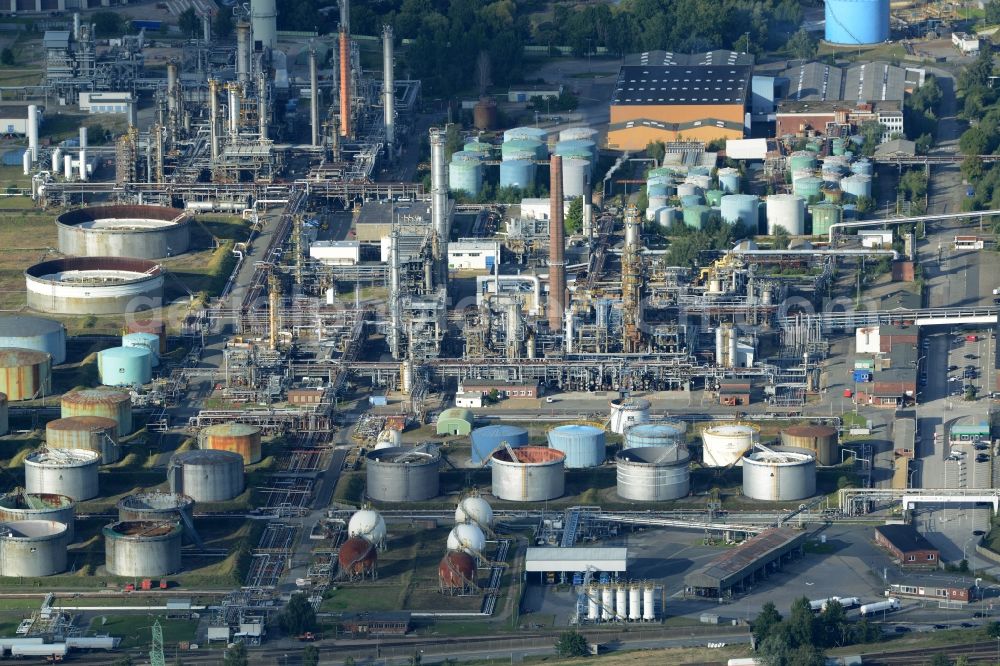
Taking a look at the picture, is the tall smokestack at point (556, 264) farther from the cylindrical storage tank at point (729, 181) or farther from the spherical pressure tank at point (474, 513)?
the spherical pressure tank at point (474, 513)

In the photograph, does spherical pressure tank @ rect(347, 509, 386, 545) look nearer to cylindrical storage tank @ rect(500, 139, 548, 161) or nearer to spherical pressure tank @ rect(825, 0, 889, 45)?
cylindrical storage tank @ rect(500, 139, 548, 161)

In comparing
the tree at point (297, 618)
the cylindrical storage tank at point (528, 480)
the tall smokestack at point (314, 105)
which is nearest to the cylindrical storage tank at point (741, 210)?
the tall smokestack at point (314, 105)

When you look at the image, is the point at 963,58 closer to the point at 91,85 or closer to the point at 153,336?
the point at 91,85

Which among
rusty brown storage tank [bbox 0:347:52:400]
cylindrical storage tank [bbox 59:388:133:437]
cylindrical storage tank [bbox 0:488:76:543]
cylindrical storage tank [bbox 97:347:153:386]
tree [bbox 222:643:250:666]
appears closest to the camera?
tree [bbox 222:643:250:666]

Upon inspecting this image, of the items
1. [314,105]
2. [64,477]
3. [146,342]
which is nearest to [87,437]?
[64,477]

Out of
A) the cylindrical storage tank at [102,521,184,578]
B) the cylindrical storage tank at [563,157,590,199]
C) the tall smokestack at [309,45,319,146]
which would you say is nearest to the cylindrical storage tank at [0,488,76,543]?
the cylindrical storage tank at [102,521,184,578]

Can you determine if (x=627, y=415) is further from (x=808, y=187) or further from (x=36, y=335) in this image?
(x=808, y=187)
